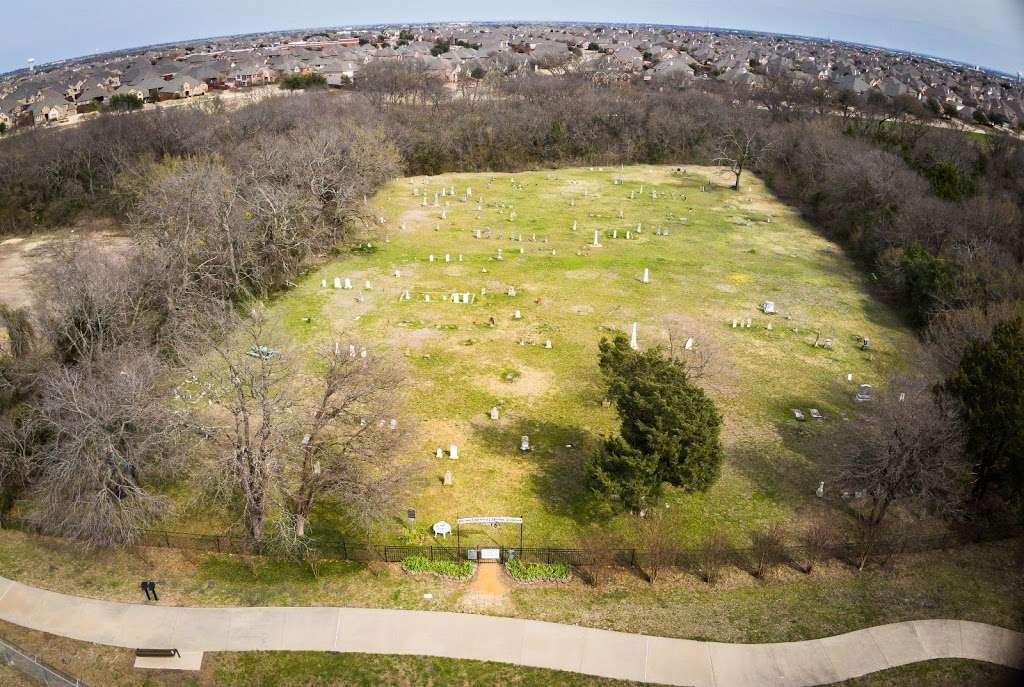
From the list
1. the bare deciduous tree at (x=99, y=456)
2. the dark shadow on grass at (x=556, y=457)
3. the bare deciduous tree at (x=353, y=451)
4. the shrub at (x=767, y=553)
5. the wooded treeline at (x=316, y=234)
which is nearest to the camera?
the bare deciduous tree at (x=99, y=456)

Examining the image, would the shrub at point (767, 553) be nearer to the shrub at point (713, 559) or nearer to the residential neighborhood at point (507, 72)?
the shrub at point (713, 559)

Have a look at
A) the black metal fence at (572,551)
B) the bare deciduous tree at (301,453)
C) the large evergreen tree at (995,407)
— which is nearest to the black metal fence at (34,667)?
the black metal fence at (572,551)

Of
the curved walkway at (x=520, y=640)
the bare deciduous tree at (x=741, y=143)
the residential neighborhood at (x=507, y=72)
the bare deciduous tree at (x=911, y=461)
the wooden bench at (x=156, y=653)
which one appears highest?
A: the residential neighborhood at (x=507, y=72)

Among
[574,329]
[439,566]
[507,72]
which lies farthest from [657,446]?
[507,72]

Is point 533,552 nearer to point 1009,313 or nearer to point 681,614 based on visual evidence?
point 681,614

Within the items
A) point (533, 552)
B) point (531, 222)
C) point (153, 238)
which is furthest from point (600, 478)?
point (531, 222)

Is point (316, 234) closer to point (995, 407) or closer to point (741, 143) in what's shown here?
point (995, 407)
